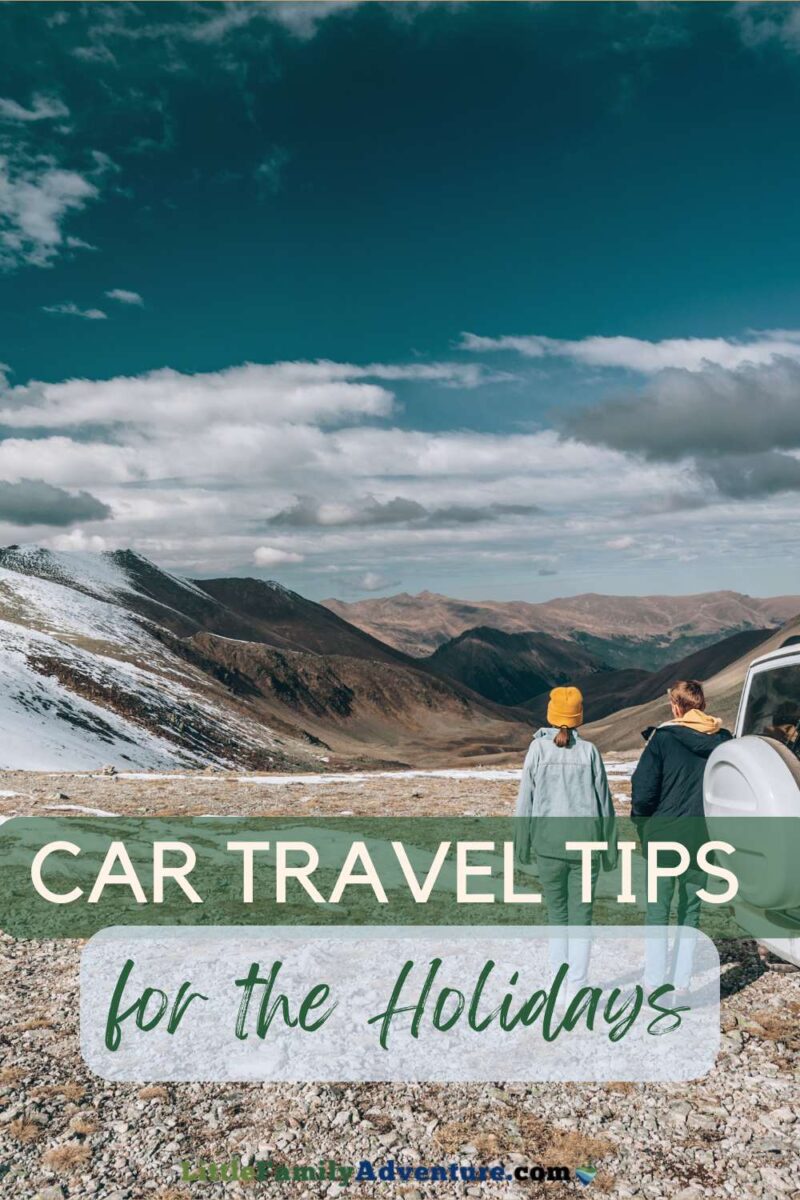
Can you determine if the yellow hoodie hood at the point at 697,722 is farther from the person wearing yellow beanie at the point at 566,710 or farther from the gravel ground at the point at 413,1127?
the gravel ground at the point at 413,1127

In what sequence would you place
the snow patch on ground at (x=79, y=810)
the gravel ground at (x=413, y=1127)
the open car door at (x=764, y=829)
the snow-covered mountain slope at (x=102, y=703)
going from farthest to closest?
the snow-covered mountain slope at (x=102, y=703), the snow patch on ground at (x=79, y=810), the open car door at (x=764, y=829), the gravel ground at (x=413, y=1127)

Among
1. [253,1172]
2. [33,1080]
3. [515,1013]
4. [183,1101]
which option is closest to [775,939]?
[515,1013]

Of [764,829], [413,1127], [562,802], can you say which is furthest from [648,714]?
[413,1127]

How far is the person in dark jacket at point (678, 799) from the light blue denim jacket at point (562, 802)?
0.39 metres

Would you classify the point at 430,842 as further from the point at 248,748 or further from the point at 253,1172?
the point at 248,748

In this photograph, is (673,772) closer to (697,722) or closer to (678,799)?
(678,799)

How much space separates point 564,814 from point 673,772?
1.22 meters

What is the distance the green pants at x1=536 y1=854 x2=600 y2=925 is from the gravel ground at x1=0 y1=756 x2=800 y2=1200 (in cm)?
151

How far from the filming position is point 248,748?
106 meters

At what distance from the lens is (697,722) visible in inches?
327

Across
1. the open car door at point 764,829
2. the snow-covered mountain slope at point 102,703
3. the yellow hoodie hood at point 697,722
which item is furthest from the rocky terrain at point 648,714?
the open car door at point 764,829

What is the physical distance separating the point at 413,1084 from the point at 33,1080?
11.5 ft

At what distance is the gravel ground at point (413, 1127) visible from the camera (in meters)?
5.92

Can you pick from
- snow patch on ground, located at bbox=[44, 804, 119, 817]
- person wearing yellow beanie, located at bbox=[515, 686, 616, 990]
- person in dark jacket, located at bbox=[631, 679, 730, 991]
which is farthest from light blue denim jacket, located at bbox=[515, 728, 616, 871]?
snow patch on ground, located at bbox=[44, 804, 119, 817]
